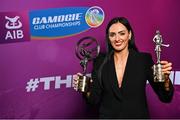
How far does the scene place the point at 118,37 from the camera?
62.9 inches

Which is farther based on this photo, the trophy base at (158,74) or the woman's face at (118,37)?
the woman's face at (118,37)

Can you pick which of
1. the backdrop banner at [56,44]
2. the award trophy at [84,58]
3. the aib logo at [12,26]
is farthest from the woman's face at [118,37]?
the aib logo at [12,26]

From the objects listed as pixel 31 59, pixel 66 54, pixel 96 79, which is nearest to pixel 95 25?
pixel 66 54

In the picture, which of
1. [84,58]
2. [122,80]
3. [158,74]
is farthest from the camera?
[84,58]

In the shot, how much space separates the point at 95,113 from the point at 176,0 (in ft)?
2.62

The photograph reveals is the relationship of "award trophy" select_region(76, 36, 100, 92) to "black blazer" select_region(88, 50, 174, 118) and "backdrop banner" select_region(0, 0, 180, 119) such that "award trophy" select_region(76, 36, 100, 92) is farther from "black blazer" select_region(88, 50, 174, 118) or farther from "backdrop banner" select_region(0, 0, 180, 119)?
"backdrop banner" select_region(0, 0, 180, 119)

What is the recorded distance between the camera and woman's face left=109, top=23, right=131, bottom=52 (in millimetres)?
1603

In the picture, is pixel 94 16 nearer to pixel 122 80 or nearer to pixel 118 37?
pixel 118 37

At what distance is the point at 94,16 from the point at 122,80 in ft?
2.00

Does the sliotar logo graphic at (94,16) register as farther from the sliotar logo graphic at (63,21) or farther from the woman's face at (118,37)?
the woman's face at (118,37)

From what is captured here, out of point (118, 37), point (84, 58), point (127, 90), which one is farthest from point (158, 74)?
point (84, 58)

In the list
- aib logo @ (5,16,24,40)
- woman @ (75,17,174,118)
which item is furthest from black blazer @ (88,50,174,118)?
aib logo @ (5,16,24,40)

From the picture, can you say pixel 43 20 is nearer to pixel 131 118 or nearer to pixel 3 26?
pixel 3 26

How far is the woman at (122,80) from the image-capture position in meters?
1.54
